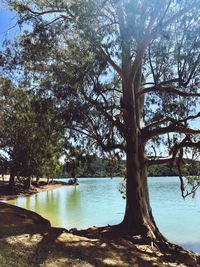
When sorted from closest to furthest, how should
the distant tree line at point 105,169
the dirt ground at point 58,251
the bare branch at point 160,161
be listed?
the dirt ground at point 58,251
the bare branch at point 160,161
the distant tree line at point 105,169

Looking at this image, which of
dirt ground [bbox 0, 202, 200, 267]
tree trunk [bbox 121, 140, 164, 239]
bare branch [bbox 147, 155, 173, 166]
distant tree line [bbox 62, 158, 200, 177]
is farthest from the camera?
distant tree line [bbox 62, 158, 200, 177]

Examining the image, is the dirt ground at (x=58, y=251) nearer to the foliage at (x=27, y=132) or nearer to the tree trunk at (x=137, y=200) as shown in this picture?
the tree trunk at (x=137, y=200)

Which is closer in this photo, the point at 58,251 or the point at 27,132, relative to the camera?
the point at 58,251

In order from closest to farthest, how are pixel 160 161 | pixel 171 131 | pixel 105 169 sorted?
pixel 171 131 < pixel 160 161 < pixel 105 169

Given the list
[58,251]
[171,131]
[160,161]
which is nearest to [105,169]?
[160,161]

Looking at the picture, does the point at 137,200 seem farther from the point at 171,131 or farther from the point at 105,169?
the point at 105,169

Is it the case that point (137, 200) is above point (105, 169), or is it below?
below

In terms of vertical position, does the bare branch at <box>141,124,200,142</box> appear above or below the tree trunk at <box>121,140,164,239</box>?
above

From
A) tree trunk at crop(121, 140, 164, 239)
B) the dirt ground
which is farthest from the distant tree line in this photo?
the dirt ground

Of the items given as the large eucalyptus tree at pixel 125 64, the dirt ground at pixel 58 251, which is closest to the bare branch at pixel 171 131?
the large eucalyptus tree at pixel 125 64

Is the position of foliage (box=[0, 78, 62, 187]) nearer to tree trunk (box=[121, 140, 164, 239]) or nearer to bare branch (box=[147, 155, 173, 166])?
tree trunk (box=[121, 140, 164, 239])

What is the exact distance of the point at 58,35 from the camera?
21.5 feet

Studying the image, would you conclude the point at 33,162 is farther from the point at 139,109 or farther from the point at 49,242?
the point at 49,242

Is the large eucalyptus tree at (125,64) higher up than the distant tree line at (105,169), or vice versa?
the large eucalyptus tree at (125,64)
